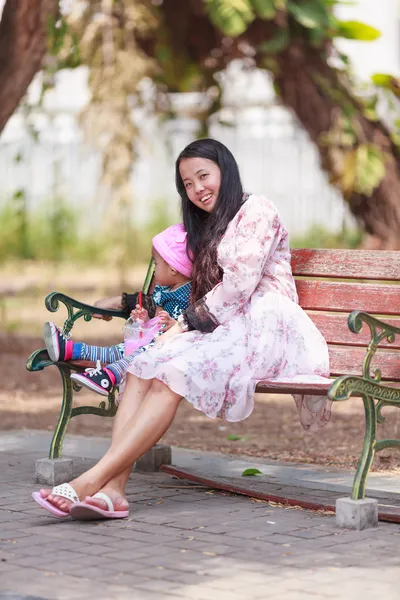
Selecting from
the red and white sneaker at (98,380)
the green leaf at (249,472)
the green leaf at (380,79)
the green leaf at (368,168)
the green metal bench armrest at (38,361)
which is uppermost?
the green leaf at (380,79)

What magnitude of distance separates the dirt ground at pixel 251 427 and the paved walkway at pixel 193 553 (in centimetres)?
138

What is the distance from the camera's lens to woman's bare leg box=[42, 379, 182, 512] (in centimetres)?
461

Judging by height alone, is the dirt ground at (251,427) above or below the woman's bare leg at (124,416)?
below

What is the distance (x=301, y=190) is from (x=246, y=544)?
15440mm

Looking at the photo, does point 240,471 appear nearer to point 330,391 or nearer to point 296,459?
point 296,459

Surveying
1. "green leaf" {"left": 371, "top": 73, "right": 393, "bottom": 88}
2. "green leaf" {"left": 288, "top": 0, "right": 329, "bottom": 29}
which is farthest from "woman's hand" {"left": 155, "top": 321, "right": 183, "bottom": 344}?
"green leaf" {"left": 371, "top": 73, "right": 393, "bottom": 88}

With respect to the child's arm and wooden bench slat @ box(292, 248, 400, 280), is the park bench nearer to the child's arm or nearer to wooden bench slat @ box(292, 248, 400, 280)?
wooden bench slat @ box(292, 248, 400, 280)

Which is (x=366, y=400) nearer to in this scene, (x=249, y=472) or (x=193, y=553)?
(x=193, y=553)

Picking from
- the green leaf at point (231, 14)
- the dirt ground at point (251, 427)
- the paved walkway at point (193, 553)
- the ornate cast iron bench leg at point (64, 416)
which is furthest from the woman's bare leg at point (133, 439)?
the green leaf at point (231, 14)

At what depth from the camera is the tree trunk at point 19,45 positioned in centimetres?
902

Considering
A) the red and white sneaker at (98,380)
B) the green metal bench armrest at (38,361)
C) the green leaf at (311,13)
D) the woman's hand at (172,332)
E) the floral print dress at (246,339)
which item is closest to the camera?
the floral print dress at (246,339)

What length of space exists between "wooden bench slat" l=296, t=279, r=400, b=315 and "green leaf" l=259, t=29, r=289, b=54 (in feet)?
23.3

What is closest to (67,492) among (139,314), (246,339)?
(246,339)

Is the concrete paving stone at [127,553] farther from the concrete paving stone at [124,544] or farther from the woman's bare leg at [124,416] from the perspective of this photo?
the woman's bare leg at [124,416]
